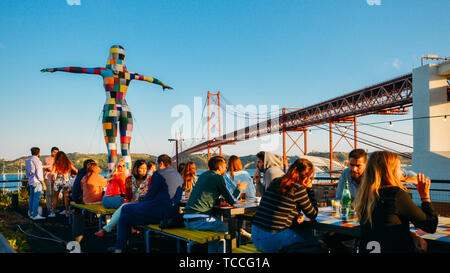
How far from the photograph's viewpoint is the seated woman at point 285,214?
2.23 metres

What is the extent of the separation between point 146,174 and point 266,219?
255cm

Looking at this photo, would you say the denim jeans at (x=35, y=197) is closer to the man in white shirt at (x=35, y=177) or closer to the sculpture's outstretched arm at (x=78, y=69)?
the man in white shirt at (x=35, y=177)

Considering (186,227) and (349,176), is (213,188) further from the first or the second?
(349,176)

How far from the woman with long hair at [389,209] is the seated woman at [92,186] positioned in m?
4.21

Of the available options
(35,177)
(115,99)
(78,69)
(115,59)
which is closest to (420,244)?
(35,177)

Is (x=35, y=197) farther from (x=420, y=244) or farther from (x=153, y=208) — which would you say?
(x=420, y=244)

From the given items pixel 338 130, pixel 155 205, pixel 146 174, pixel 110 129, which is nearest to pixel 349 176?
pixel 155 205

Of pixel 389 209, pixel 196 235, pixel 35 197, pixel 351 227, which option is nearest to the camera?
pixel 389 209

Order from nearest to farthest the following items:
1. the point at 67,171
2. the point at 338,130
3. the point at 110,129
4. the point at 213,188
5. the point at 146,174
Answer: the point at 213,188, the point at 146,174, the point at 67,171, the point at 110,129, the point at 338,130

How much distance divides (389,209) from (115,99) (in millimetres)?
6567

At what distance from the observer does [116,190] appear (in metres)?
4.50

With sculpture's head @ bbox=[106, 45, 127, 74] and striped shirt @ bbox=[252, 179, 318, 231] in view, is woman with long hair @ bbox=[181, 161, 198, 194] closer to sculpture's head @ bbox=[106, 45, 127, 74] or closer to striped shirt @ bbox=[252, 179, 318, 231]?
striped shirt @ bbox=[252, 179, 318, 231]

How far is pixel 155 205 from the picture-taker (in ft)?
11.0

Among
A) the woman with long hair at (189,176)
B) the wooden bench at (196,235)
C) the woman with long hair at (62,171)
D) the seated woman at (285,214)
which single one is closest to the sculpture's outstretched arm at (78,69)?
the woman with long hair at (62,171)
